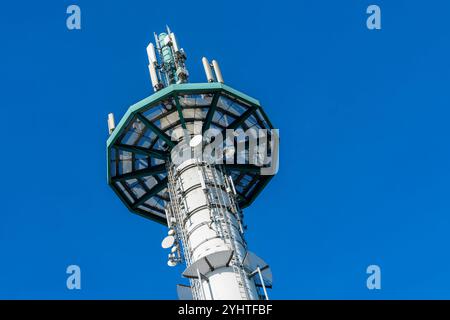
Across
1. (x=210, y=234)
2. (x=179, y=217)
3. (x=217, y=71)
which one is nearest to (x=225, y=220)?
(x=210, y=234)

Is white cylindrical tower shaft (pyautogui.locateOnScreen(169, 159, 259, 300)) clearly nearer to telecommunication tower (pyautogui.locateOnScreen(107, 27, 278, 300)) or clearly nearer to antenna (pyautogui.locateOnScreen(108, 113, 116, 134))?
telecommunication tower (pyautogui.locateOnScreen(107, 27, 278, 300))

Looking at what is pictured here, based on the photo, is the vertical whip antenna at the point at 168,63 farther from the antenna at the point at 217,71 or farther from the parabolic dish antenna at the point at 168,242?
the parabolic dish antenna at the point at 168,242

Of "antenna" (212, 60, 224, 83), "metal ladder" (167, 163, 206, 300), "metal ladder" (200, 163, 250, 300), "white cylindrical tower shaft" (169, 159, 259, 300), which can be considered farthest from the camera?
"antenna" (212, 60, 224, 83)

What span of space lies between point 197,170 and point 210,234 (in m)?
4.96

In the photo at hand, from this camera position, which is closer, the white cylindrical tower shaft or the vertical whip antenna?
the white cylindrical tower shaft

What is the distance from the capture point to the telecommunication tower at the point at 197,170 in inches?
1252

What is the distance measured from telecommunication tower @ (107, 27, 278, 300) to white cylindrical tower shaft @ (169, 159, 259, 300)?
0.05 meters

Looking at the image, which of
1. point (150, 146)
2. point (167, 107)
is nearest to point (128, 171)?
point (150, 146)

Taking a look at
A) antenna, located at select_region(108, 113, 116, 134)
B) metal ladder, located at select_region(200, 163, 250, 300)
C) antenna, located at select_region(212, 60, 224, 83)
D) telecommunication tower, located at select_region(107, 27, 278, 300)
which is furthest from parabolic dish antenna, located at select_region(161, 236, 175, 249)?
antenna, located at select_region(212, 60, 224, 83)

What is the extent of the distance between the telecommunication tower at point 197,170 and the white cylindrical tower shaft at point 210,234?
5 cm

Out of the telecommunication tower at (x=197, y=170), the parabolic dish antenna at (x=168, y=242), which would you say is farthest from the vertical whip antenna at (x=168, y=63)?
the parabolic dish antenna at (x=168, y=242)

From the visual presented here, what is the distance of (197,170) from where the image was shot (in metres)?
36.7

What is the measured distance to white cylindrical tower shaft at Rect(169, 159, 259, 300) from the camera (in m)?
30.9

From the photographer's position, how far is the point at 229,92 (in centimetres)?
3700
